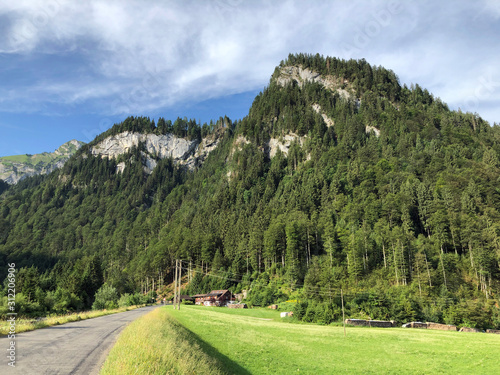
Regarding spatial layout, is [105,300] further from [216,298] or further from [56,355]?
[56,355]

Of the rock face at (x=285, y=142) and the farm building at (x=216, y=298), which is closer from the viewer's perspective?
the farm building at (x=216, y=298)

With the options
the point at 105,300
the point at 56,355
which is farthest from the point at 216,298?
the point at 56,355

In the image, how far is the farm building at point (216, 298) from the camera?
3423 inches

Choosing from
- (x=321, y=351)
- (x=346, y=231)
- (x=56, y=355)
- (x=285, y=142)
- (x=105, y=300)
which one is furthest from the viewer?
(x=285, y=142)

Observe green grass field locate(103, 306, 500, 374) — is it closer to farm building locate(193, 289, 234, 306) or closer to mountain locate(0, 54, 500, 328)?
mountain locate(0, 54, 500, 328)

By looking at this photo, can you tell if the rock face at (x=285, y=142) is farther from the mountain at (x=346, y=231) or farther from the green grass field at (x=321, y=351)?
the green grass field at (x=321, y=351)

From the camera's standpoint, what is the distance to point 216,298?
88.2 m

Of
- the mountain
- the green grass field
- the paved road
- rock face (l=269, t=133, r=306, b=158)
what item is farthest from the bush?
rock face (l=269, t=133, r=306, b=158)

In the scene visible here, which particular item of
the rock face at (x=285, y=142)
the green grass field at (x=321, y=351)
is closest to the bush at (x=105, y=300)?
the green grass field at (x=321, y=351)

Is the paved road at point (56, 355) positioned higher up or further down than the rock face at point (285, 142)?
→ further down

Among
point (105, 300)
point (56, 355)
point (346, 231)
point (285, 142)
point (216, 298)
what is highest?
point (285, 142)

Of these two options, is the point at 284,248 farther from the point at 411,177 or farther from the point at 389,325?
the point at 411,177

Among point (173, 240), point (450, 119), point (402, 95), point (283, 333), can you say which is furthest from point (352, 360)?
point (402, 95)

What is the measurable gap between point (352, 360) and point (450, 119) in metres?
180
